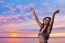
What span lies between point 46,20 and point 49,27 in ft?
0.34

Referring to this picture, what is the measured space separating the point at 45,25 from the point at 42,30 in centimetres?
8

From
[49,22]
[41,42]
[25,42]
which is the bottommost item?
[25,42]

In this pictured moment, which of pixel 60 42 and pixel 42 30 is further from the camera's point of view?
pixel 60 42

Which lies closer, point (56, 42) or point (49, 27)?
point (49, 27)

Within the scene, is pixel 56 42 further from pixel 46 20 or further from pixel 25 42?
pixel 46 20

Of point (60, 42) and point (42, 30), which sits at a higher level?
point (42, 30)

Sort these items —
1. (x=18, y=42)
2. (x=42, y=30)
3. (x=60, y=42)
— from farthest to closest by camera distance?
(x=18, y=42), (x=60, y=42), (x=42, y=30)

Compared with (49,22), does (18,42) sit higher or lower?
lower

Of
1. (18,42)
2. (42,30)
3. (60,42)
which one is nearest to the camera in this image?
(42,30)

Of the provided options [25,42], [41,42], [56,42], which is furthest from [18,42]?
[41,42]

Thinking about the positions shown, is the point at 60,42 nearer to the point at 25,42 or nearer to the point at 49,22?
the point at 25,42

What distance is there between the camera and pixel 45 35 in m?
3.88

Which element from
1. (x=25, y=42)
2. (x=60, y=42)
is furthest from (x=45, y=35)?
(x=25, y=42)

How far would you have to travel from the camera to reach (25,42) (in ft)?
36.8
